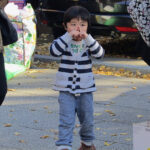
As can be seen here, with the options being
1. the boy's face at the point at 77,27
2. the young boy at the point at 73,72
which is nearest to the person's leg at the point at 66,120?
the young boy at the point at 73,72

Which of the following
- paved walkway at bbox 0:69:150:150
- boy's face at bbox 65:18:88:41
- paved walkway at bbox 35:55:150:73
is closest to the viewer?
boy's face at bbox 65:18:88:41

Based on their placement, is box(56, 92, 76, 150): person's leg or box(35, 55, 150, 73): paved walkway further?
box(35, 55, 150, 73): paved walkway

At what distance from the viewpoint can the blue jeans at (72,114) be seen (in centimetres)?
450

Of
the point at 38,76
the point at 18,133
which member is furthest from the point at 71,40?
the point at 38,76

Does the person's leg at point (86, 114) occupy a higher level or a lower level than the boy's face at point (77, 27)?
lower

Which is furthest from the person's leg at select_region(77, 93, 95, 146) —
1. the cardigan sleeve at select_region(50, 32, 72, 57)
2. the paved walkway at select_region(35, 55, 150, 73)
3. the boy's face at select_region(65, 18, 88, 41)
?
the paved walkway at select_region(35, 55, 150, 73)

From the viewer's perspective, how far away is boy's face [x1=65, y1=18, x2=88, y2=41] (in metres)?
4.44

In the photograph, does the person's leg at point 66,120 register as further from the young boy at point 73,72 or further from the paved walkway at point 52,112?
the paved walkway at point 52,112

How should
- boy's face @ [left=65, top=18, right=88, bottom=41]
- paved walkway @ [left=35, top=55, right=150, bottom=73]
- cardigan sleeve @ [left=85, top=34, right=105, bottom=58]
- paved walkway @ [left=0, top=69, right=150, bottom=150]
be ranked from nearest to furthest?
boy's face @ [left=65, top=18, right=88, bottom=41]
cardigan sleeve @ [left=85, top=34, right=105, bottom=58]
paved walkway @ [left=0, top=69, right=150, bottom=150]
paved walkway @ [left=35, top=55, right=150, bottom=73]

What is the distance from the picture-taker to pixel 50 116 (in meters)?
6.16

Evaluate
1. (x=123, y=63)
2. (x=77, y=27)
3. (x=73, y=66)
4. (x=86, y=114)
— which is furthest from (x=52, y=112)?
A: (x=123, y=63)

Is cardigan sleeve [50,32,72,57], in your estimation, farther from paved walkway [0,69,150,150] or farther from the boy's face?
paved walkway [0,69,150,150]

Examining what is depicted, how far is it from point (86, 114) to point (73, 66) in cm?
44

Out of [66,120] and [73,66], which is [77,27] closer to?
[73,66]
